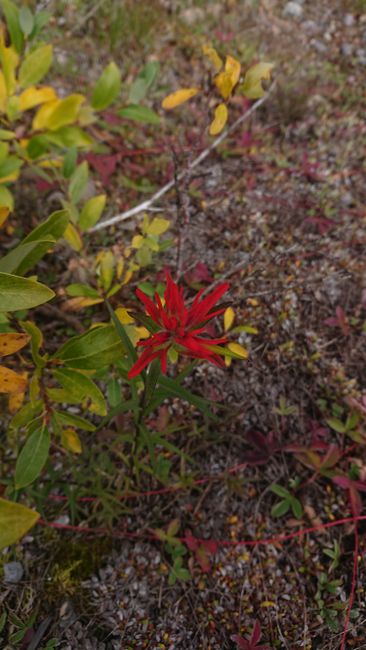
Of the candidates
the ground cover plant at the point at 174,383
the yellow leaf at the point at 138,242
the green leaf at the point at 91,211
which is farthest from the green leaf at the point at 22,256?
the green leaf at the point at 91,211

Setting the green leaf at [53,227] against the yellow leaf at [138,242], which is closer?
the green leaf at [53,227]

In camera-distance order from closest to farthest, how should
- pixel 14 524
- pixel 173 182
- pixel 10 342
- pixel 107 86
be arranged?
pixel 14 524 → pixel 10 342 → pixel 107 86 → pixel 173 182

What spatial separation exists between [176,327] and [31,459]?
20.4 inches

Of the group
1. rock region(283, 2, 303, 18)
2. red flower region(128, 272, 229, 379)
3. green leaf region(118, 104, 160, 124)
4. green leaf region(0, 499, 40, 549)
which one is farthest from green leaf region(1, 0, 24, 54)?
rock region(283, 2, 303, 18)

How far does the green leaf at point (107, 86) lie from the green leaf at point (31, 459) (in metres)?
1.17

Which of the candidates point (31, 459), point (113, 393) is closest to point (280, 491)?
point (113, 393)

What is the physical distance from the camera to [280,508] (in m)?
1.61

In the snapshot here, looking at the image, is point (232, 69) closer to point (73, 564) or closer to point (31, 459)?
point (31, 459)

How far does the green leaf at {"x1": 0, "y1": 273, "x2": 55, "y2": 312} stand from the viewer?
88cm

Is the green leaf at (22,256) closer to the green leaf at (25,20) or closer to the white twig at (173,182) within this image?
the white twig at (173,182)

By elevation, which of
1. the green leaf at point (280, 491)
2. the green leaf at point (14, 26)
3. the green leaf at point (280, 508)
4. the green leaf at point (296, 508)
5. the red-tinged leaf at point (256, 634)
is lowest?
the red-tinged leaf at point (256, 634)

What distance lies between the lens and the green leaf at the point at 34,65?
5.22ft

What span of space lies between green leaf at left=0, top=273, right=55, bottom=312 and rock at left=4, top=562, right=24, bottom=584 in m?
0.96

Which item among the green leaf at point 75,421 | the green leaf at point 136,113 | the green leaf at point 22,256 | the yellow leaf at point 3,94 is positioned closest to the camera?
the green leaf at point 22,256
